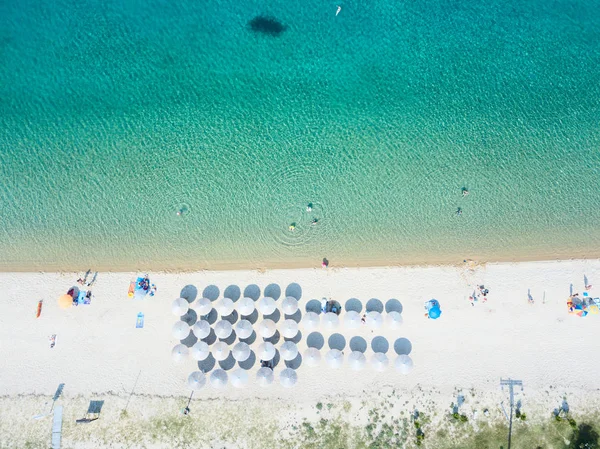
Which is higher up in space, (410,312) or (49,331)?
(410,312)

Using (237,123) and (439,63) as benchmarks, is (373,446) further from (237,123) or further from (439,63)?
(439,63)

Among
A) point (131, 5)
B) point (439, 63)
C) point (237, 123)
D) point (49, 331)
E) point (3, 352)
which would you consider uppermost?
point (131, 5)

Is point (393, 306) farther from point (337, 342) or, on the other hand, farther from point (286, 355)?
point (286, 355)

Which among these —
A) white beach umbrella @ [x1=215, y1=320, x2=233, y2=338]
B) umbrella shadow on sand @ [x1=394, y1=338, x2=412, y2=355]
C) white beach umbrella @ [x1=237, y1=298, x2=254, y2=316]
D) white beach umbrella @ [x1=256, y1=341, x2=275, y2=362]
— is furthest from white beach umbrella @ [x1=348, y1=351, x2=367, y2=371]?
white beach umbrella @ [x1=215, y1=320, x2=233, y2=338]

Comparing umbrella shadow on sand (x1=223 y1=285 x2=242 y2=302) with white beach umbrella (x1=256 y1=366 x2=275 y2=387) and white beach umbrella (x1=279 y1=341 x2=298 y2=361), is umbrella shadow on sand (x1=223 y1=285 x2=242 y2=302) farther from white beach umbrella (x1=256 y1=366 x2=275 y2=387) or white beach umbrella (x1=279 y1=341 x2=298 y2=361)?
white beach umbrella (x1=256 y1=366 x2=275 y2=387)

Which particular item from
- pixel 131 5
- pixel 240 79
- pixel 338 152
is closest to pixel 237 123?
pixel 240 79
